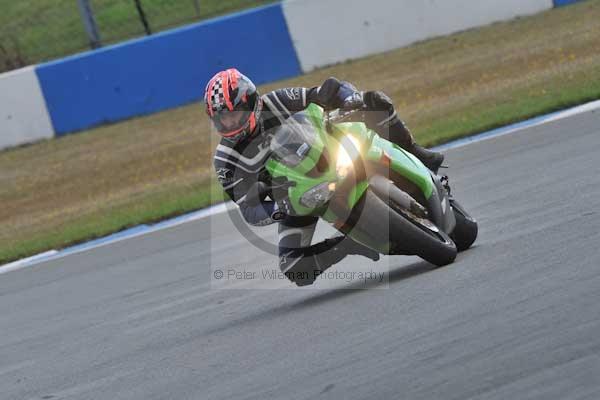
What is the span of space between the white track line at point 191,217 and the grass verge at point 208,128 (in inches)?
9.4

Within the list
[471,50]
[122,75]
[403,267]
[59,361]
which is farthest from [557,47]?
[59,361]

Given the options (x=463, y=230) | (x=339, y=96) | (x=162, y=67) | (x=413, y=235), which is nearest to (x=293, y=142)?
(x=339, y=96)

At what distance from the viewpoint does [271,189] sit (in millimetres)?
6102

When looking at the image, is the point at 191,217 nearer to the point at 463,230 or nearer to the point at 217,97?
the point at 463,230

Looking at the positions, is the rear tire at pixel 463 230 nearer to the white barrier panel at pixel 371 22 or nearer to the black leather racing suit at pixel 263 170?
the black leather racing suit at pixel 263 170

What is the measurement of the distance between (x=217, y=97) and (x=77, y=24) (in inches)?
609

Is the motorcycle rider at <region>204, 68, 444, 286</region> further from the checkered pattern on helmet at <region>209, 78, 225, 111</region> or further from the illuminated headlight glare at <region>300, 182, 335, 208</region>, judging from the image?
the illuminated headlight glare at <region>300, 182, 335, 208</region>

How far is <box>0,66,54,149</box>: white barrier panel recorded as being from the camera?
18.1 m

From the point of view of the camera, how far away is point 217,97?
6129 mm

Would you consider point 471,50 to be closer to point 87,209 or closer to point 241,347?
point 87,209

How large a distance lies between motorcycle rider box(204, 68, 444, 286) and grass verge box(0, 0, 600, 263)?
17.6 ft

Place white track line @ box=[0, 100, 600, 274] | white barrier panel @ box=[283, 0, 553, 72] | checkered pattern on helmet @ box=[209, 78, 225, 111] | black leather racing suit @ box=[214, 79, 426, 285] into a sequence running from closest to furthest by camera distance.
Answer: checkered pattern on helmet @ box=[209, 78, 225, 111] → black leather racing suit @ box=[214, 79, 426, 285] → white track line @ box=[0, 100, 600, 274] → white barrier panel @ box=[283, 0, 553, 72]

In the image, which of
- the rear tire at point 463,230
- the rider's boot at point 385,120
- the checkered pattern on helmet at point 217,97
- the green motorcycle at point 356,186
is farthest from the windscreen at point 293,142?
the rear tire at point 463,230

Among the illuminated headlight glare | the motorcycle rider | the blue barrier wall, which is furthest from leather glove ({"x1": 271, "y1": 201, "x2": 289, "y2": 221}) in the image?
the blue barrier wall
